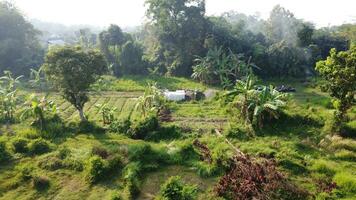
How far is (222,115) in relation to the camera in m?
27.0

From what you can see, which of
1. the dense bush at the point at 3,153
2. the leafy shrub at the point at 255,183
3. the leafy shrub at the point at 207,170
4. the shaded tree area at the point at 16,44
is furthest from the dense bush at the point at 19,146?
the shaded tree area at the point at 16,44

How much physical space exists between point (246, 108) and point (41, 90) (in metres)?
25.7

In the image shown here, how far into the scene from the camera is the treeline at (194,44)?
42.0 m

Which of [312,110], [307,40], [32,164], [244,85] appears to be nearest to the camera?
[32,164]

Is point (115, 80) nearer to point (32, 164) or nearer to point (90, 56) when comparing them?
point (90, 56)

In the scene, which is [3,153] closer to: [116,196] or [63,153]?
[63,153]

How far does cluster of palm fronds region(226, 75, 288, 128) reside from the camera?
22.3 metres

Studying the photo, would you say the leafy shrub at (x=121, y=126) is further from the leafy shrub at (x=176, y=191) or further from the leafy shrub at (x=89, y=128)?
the leafy shrub at (x=176, y=191)

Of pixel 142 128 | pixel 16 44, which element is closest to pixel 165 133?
pixel 142 128

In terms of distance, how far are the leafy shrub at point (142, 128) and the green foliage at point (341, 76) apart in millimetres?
10938

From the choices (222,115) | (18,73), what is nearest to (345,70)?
(222,115)

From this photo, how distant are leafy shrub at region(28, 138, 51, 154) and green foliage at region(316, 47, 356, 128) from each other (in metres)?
16.9

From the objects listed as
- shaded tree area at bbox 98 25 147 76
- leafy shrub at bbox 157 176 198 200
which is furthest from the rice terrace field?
shaded tree area at bbox 98 25 147 76

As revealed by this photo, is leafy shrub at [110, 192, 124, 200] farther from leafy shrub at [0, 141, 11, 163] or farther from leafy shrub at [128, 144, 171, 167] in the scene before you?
leafy shrub at [0, 141, 11, 163]
